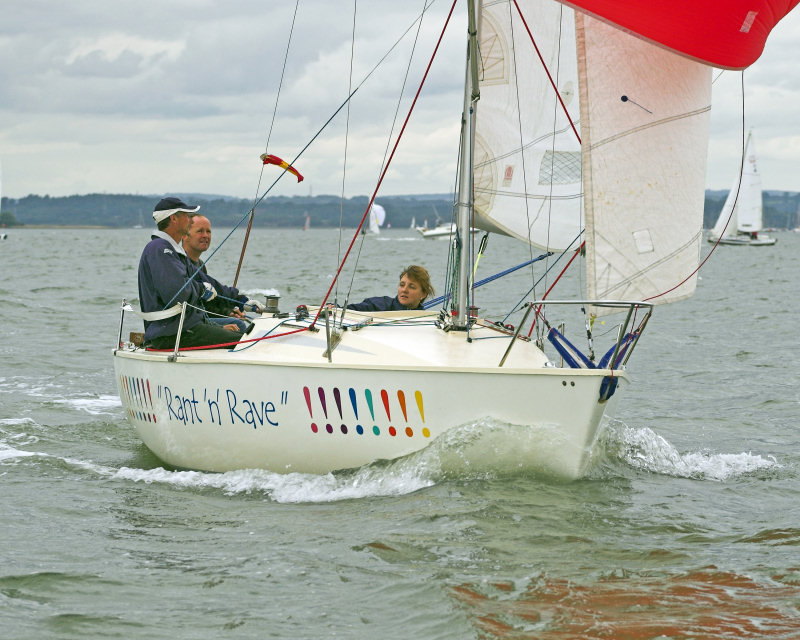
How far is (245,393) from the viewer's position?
679 cm

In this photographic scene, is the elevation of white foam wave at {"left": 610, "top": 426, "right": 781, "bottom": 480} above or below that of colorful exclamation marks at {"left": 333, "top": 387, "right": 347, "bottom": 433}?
below

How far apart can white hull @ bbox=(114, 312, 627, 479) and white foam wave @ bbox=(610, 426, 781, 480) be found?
4.31ft

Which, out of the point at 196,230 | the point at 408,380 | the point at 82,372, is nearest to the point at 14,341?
the point at 82,372

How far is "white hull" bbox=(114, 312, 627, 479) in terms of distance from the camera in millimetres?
6176

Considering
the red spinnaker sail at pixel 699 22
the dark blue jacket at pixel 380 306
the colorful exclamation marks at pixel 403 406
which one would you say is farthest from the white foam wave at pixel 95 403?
the red spinnaker sail at pixel 699 22

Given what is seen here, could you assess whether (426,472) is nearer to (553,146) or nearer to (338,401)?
(338,401)

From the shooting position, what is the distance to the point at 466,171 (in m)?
7.32

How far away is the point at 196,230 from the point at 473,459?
2658 millimetres

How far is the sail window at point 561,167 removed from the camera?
768 cm

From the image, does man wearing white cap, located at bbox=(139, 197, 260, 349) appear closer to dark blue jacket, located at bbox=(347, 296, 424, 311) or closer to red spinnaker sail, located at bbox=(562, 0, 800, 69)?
dark blue jacket, located at bbox=(347, 296, 424, 311)

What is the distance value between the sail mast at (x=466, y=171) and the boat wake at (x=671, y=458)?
1.36m

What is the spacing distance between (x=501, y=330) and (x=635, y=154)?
1570 millimetres

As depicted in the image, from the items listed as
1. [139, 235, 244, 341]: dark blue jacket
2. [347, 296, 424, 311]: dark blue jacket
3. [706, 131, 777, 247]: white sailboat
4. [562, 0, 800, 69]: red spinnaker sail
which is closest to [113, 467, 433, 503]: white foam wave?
[139, 235, 244, 341]: dark blue jacket

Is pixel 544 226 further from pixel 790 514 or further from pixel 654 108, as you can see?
pixel 790 514
